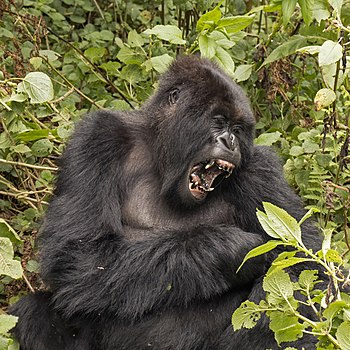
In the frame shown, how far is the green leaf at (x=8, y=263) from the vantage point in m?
4.27

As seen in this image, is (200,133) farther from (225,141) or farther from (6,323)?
(6,323)

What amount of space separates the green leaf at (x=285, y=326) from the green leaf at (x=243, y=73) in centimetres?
297

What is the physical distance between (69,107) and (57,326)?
203 cm

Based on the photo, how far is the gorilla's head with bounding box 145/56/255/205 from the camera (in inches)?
182

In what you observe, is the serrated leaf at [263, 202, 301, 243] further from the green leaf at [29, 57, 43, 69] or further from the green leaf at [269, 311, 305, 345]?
the green leaf at [29, 57, 43, 69]

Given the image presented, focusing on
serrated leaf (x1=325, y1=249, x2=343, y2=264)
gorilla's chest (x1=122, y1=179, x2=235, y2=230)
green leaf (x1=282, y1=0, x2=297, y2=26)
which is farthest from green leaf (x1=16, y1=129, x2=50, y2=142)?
serrated leaf (x1=325, y1=249, x2=343, y2=264)

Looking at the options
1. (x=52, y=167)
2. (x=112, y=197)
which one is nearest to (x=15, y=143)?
(x=52, y=167)

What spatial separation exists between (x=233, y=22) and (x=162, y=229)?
143 cm

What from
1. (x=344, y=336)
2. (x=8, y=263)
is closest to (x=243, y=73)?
(x=8, y=263)

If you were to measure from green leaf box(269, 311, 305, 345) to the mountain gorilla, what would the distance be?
44.2 inches

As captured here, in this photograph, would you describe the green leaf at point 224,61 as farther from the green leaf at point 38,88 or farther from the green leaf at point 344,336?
the green leaf at point 344,336

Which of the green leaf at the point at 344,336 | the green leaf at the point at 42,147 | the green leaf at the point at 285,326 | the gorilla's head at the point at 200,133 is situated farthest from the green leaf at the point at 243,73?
the green leaf at the point at 344,336

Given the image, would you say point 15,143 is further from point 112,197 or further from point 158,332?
point 158,332

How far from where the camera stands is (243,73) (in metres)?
6.19
